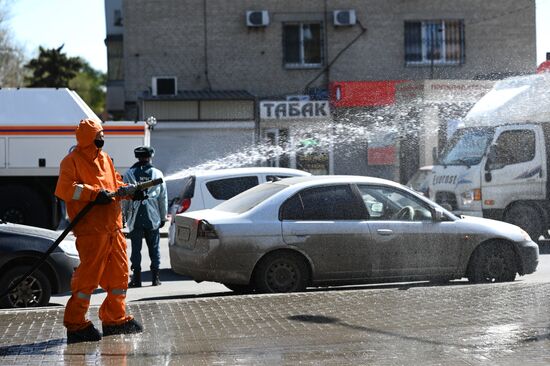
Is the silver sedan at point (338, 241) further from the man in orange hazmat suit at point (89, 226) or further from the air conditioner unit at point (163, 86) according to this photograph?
the air conditioner unit at point (163, 86)

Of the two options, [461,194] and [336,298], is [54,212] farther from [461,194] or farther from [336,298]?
[336,298]

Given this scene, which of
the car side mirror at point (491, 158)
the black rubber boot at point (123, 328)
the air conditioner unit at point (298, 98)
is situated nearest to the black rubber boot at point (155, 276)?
the black rubber boot at point (123, 328)

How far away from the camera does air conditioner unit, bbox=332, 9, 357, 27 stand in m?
32.3

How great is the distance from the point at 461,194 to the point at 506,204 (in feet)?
2.50

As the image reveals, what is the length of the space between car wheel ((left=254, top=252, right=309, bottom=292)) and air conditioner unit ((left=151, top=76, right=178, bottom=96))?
2135 cm

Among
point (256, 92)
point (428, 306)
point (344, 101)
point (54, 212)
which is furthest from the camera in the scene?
point (256, 92)

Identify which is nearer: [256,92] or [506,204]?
[506,204]

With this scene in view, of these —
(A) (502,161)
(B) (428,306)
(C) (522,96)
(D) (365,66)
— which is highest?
(D) (365,66)

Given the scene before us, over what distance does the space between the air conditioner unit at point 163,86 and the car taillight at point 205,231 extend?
831 inches

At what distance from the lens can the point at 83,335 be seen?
7.84 metres

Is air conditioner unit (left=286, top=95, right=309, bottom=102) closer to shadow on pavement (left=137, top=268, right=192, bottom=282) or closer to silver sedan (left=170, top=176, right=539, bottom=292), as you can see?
shadow on pavement (left=137, top=268, right=192, bottom=282)

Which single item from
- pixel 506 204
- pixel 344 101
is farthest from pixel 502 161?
pixel 344 101

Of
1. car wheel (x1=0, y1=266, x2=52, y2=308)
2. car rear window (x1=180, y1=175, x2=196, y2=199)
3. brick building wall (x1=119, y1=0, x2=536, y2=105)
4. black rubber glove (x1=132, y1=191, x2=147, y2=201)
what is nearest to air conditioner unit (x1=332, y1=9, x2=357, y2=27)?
brick building wall (x1=119, y1=0, x2=536, y2=105)

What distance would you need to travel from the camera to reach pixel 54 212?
19312mm
